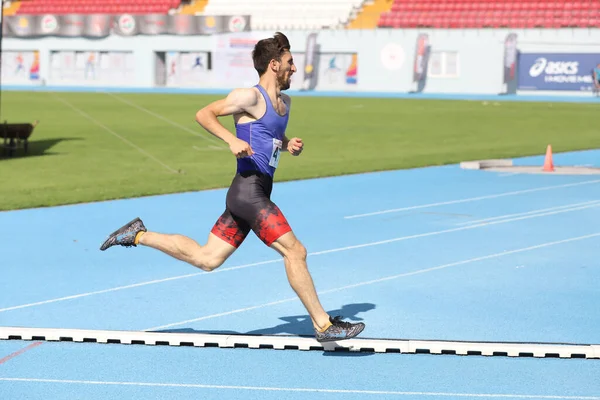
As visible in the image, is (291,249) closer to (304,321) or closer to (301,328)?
(301,328)

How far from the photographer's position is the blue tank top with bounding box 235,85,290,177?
6.91 m

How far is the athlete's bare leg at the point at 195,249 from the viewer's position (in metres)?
7.20

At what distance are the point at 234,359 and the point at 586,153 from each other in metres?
18.8

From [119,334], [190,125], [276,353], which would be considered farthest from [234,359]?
[190,125]

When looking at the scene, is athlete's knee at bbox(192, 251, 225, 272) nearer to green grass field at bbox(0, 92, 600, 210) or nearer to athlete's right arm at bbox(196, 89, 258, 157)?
athlete's right arm at bbox(196, 89, 258, 157)

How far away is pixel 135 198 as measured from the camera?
619 inches

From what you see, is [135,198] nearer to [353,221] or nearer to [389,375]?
[353,221]

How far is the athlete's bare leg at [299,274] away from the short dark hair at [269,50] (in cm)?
113

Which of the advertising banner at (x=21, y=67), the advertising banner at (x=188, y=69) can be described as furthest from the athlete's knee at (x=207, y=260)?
the advertising banner at (x=21, y=67)

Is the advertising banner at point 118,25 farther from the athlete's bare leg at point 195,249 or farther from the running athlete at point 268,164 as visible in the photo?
the running athlete at point 268,164

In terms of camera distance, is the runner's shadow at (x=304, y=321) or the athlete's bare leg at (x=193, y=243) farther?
the runner's shadow at (x=304, y=321)

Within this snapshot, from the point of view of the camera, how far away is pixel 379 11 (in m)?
60.5

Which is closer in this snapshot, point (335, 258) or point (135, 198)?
point (335, 258)

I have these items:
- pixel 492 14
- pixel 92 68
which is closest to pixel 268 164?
pixel 492 14
